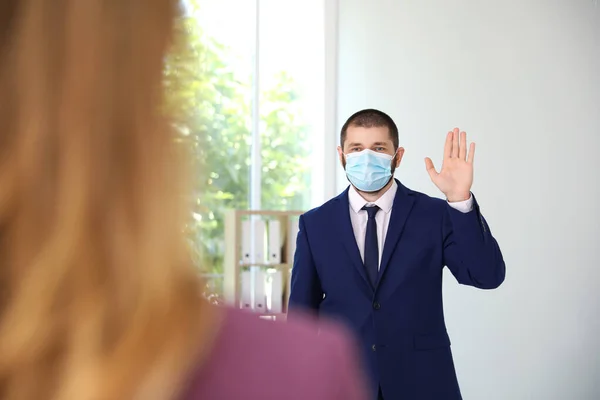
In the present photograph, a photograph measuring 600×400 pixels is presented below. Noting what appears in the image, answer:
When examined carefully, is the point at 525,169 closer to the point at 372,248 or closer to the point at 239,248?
the point at 239,248

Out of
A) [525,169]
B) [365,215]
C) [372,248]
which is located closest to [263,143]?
[525,169]

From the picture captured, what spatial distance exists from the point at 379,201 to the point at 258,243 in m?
2.66

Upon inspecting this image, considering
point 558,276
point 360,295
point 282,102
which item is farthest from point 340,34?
point 360,295

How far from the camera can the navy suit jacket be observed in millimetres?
2428

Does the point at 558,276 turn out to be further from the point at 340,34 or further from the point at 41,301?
the point at 41,301

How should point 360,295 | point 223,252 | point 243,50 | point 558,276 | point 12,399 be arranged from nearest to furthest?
point 12,399 < point 360,295 < point 558,276 < point 223,252 < point 243,50

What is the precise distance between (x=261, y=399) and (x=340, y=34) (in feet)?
19.6

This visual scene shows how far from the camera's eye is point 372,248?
2.61m

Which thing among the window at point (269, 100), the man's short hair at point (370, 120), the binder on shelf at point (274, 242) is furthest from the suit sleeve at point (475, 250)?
the window at point (269, 100)

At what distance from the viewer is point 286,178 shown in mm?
6336

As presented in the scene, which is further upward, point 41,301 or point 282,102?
point 282,102

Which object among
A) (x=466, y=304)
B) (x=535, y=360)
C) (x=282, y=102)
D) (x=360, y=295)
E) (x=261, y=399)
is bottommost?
(x=535, y=360)

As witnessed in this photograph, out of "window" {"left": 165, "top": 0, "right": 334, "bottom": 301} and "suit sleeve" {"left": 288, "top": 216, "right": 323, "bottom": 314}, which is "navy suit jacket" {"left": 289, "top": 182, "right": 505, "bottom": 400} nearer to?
"suit sleeve" {"left": 288, "top": 216, "right": 323, "bottom": 314}

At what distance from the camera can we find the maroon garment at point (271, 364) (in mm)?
420
